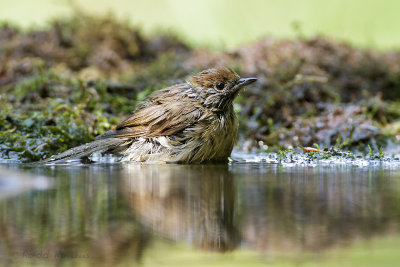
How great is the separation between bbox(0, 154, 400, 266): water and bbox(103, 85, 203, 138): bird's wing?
149 cm

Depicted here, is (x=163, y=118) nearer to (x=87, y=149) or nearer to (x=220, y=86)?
(x=220, y=86)

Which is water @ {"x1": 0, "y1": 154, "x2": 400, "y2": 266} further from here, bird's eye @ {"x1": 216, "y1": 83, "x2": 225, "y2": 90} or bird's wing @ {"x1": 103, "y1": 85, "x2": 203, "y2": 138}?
bird's eye @ {"x1": 216, "y1": 83, "x2": 225, "y2": 90}

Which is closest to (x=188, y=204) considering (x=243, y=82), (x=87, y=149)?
(x=87, y=149)

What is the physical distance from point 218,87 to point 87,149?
72.0 inches

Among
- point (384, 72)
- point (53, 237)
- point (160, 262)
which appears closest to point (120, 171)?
point (53, 237)

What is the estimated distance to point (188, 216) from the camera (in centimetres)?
255

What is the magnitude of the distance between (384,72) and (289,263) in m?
9.24

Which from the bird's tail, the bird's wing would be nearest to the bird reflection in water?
the bird's wing

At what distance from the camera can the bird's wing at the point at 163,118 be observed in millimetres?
5633

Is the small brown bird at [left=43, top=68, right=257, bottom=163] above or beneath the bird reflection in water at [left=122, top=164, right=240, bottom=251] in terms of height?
above

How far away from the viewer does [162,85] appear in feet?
26.8

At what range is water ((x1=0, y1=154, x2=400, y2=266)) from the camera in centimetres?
197

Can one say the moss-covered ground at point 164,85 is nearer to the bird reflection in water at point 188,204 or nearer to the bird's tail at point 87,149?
the bird's tail at point 87,149

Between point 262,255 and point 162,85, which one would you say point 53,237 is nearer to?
point 262,255
